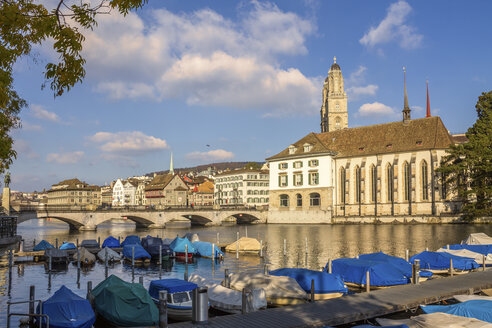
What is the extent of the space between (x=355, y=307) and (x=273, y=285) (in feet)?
15.5

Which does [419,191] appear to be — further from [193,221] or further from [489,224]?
[193,221]

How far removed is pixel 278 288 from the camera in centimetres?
2073

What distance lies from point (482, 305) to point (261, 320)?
25.4ft

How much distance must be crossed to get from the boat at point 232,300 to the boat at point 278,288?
3.90 feet

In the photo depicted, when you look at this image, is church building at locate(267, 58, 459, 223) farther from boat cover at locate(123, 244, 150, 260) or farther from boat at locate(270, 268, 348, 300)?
boat at locate(270, 268, 348, 300)

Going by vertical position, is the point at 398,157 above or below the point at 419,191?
above

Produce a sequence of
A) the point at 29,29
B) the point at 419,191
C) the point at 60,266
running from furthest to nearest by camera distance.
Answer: the point at 419,191
the point at 60,266
the point at 29,29

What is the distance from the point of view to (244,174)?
12850 centimetres

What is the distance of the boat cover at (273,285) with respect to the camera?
67.2 ft


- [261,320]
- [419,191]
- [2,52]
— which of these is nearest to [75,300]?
[261,320]

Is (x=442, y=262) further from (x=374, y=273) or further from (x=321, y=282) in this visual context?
(x=321, y=282)

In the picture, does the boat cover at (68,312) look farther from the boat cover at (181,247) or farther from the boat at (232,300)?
the boat cover at (181,247)

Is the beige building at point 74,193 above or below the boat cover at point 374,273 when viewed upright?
above

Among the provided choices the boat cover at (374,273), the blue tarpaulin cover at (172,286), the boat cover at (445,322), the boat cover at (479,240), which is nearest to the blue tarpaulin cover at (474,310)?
the boat cover at (445,322)
